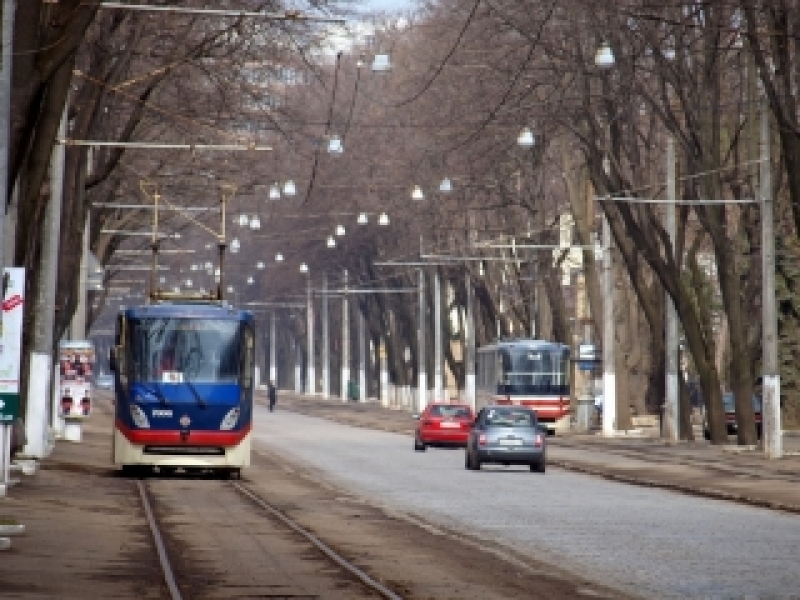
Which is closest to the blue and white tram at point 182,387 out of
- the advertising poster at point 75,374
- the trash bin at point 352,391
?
the advertising poster at point 75,374

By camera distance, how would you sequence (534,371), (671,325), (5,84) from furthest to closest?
1. (534,371)
2. (671,325)
3. (5,84)

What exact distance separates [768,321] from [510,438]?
7910 millimetres

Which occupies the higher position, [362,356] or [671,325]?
[362,356]

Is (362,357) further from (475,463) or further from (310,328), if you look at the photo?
(475,463)

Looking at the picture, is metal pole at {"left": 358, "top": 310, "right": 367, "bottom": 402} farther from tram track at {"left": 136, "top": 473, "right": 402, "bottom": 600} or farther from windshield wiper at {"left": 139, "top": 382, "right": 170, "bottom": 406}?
tram track at {"left": 136, "top": 473, "right": 402, "bottom": 600}

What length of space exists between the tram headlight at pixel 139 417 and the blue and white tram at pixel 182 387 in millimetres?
18

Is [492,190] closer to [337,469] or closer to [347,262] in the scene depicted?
[337,469]

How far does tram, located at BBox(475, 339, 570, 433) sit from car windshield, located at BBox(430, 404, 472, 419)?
474 inches

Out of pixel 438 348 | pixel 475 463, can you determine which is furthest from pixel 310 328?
pixel 475 463

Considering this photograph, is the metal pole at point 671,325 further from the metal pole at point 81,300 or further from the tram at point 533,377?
the metal pole at point 81,300

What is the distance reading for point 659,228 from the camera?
55000 mm

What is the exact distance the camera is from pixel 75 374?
5219 cm

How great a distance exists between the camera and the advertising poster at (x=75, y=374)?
5220 cm

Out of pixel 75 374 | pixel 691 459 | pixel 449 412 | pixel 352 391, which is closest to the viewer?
pixel 691 459
